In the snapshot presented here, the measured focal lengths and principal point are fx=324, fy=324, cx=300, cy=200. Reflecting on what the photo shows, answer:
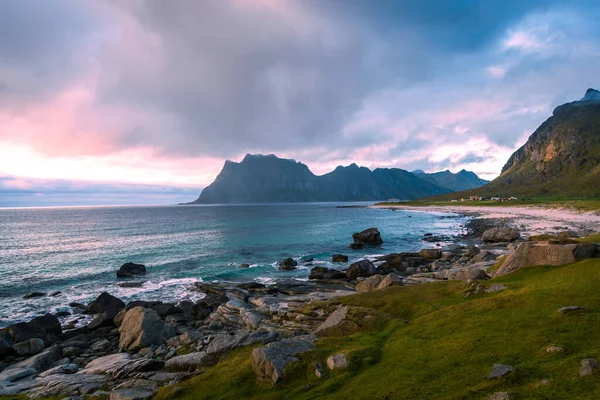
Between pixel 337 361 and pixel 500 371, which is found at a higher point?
pixel 500 371

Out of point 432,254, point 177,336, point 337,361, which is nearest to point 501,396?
point 337,361

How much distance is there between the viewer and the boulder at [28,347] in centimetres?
2759

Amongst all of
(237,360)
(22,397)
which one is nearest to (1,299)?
(22,397)

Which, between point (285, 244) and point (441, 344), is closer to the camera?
point (441, 344)

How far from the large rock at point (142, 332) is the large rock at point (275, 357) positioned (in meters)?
15.2

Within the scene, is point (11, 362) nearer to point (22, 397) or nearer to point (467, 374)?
point (22, 397)

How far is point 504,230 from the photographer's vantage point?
73.4 m

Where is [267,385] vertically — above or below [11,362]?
above

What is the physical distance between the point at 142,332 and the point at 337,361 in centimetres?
1867

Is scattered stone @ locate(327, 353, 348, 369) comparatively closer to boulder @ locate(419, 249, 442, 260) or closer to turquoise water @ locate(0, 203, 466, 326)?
turquoise water @ locate(0, 203, 466, 326)

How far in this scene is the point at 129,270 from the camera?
57125 mm

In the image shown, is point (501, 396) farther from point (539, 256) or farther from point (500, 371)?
point (539, 256)

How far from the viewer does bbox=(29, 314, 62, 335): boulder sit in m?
31.7

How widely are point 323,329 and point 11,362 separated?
1033 inches
